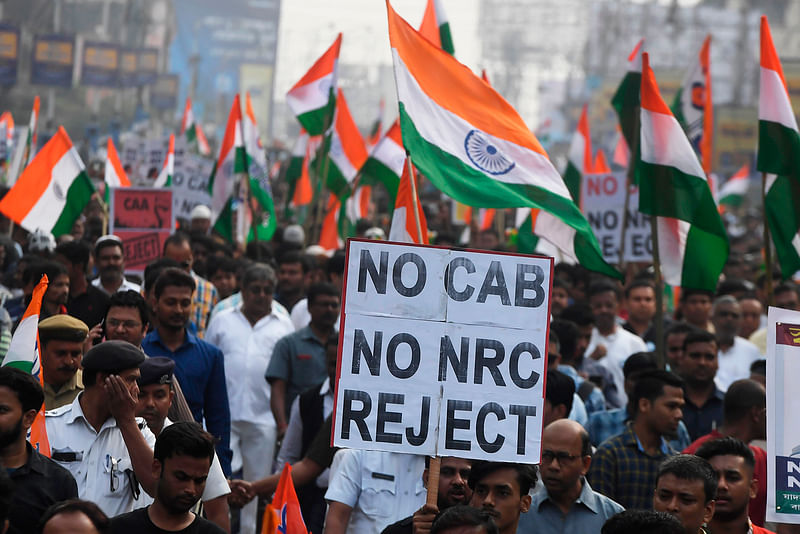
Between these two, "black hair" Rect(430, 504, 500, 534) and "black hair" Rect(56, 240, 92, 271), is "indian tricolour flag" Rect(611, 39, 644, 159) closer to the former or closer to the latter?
"black hair" Rect(56, 240, 92, 271)

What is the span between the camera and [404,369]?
17.1 ft

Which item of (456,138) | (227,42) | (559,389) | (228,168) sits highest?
(227,42)

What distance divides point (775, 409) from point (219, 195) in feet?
30.7

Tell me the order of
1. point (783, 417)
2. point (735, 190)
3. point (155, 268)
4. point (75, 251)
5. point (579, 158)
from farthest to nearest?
point (735, 190)
point (579, 158)
point (155, 268)
point (75, 251)
point (783, 417)

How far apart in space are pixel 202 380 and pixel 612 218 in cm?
638

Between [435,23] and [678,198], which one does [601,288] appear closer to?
[678,198]

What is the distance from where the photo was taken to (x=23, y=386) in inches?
195

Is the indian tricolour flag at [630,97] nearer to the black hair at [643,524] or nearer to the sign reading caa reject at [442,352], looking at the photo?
the sign reading caa reject at [442,352]

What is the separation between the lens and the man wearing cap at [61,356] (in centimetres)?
625

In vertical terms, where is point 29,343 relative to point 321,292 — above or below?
below

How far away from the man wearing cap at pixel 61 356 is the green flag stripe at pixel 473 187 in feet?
5.45

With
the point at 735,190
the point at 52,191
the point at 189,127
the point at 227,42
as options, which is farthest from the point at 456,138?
the point at 227,42

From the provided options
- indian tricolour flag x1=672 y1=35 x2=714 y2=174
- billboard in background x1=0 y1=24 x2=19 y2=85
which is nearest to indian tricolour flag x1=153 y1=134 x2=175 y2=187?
indian tricolour flag x1=672 y1=35 x2=714 y2=174

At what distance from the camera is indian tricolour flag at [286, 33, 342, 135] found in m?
14.0
